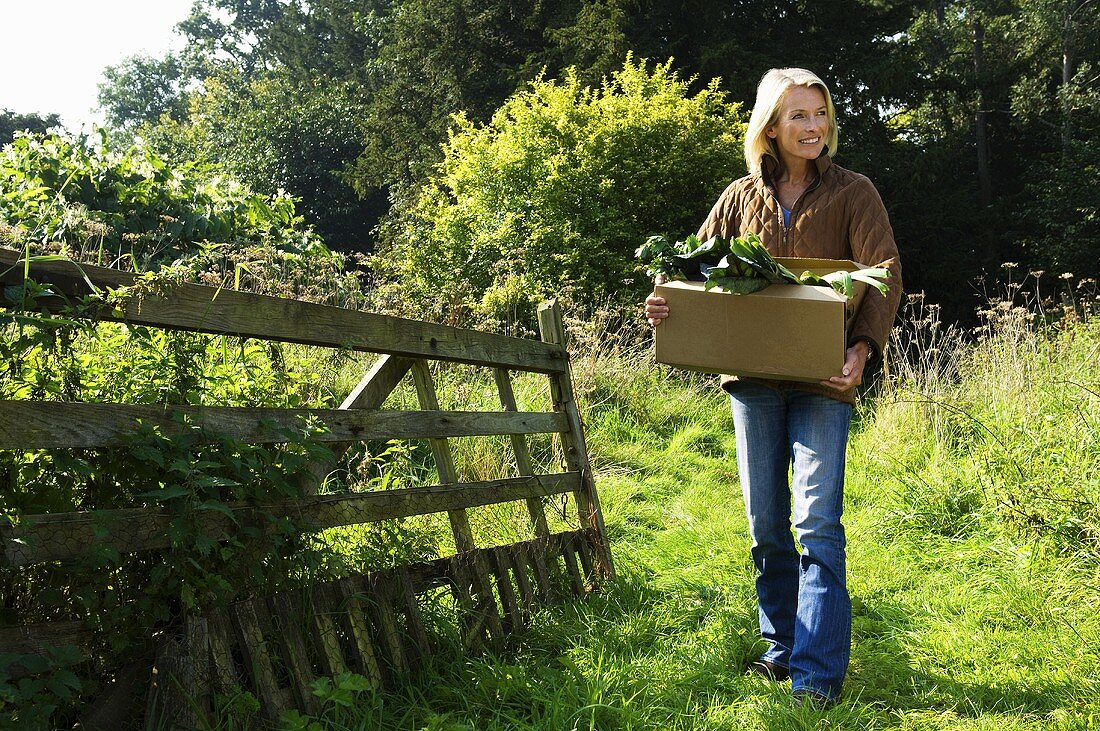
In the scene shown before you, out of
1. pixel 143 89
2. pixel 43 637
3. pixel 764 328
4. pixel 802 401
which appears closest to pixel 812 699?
pixel 802 401

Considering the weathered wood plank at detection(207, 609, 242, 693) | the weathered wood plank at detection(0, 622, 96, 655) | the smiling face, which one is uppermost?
the smiling face

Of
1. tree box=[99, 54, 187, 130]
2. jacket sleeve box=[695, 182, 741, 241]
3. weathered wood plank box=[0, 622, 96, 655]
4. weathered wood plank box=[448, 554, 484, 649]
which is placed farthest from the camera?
tree box=[99, 54, 187, 130]

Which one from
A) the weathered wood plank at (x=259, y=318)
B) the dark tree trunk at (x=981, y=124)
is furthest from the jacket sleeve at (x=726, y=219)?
the dark tree trunk at (x=981, y=124)

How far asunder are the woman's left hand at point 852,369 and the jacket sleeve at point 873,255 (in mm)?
30

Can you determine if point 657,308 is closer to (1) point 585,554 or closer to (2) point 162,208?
(1) point 585,554

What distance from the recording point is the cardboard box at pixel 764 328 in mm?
2752

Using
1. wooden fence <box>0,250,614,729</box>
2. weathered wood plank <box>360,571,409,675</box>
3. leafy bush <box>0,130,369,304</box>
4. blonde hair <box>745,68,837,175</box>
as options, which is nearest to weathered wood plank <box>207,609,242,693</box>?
wooden fence <box>0,250,614,729</box>

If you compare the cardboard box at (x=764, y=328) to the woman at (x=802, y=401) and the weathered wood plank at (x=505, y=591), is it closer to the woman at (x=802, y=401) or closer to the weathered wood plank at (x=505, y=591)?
the woman at (x=802, y=401)

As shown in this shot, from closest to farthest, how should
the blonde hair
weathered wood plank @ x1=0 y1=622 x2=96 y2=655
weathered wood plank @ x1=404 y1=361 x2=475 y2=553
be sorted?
1. weathered wood plank @ x1=0 y1=622 x2=96 y2=655
2. the blonde hair
3. weathered wood plank @ x1=404 y1=361 x2=475 y2=553

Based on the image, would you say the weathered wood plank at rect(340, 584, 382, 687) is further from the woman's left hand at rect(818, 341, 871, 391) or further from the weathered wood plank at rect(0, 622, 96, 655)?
the woman's left hand at rect(818, 341, 871, 391)

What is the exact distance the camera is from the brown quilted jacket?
2.96 metres

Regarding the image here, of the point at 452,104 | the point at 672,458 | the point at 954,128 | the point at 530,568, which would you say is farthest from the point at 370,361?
the point at 954,128

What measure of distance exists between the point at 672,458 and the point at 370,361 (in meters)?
2.29

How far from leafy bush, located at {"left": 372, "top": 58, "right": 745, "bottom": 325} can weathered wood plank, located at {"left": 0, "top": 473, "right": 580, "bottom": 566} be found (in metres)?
8.45
